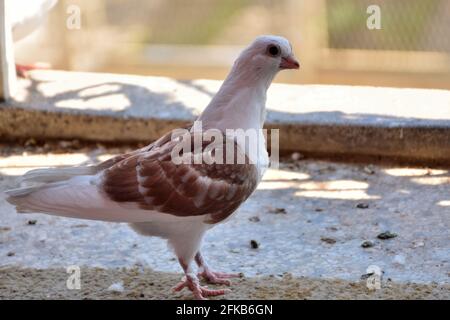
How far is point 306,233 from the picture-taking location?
3.69 m

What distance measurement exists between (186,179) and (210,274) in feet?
1.63

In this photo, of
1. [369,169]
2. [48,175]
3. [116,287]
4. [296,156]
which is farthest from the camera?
[296,156]

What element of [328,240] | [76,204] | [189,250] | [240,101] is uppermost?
[240,101]

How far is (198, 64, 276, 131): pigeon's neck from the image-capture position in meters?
2.97

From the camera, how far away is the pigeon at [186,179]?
288 centimetres

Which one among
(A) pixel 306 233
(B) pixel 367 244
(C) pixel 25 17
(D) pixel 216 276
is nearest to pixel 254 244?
(A) pixel 306 233

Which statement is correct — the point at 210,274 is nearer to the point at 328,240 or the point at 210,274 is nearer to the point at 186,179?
the point at 186,179

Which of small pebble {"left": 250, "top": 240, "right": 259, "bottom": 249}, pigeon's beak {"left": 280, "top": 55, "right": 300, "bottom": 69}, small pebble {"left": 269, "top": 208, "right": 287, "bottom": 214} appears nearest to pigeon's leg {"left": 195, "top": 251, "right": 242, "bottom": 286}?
small pebble {"left": 250, "top": 240, "right": 259, "bottom": 249}

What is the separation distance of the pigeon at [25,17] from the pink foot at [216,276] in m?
2.51

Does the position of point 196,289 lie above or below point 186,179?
below

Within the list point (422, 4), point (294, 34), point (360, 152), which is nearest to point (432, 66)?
point (422, 4)

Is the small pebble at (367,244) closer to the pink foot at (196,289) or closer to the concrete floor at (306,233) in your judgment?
the concrete floor at (306,233)

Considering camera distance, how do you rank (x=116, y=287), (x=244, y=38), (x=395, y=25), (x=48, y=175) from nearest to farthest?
(x=48, y=175) < (x=116, y=287) < (x=395, y=25) < (x=244, y=38)

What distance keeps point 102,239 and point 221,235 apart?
53cm
